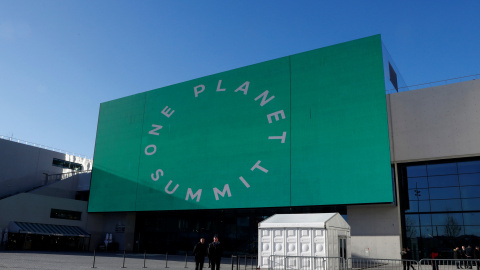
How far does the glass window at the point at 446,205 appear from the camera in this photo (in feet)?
105

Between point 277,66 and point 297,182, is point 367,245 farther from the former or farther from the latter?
point 277,66

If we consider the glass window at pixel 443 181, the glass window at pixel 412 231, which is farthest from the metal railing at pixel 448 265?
the glass window at pixel 443 181

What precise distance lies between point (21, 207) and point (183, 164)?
17.5 m

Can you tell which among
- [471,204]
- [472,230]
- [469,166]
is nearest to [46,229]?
[472,230]

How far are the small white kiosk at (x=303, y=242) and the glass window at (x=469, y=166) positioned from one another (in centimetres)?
1360

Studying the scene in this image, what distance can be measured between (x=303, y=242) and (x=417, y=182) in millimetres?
15807

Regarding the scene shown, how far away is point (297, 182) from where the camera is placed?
36.4m

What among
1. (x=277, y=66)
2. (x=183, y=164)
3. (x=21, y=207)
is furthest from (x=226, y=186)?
(x=21, y=207)

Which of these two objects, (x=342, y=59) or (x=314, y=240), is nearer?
(x=314, y=240)

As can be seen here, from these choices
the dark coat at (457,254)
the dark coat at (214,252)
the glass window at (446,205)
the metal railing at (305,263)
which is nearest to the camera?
the dark coat at (214,252)

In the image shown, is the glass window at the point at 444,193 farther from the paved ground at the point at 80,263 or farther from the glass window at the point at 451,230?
the paved ground at the point at 80,263

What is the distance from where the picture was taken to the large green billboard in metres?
34.3

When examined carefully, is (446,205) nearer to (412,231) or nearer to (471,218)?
(471,218)

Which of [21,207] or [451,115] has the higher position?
[451,115]
